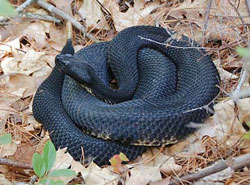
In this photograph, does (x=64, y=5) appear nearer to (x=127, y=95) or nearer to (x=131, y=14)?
(x=131, y=14)

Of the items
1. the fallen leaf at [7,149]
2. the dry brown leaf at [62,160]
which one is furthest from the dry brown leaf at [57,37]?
the dry brown leaf at [62,160]

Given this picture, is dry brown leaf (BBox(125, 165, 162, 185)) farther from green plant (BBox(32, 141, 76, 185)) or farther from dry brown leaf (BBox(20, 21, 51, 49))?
dry brown leaf (BBox(20, 21, 51, 49))

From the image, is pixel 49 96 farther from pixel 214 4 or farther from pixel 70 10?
pixel 214 4

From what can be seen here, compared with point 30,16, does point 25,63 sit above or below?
below

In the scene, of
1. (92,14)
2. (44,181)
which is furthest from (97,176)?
(92,14)

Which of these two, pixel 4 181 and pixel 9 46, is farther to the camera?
pixel 9 46

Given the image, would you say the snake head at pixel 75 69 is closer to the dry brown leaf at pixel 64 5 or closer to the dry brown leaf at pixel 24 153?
the dry brown leaf at pixel 24 153
